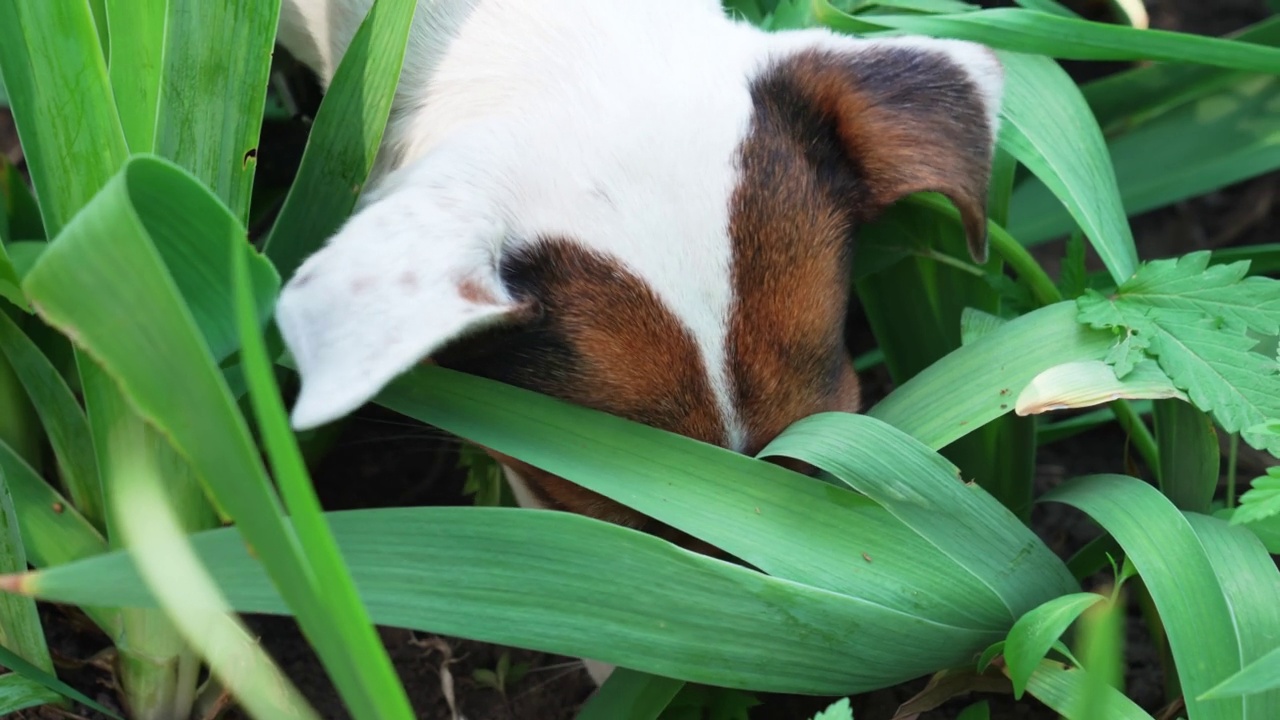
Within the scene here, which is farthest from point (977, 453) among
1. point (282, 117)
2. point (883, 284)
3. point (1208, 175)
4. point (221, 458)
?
point (282, 117)

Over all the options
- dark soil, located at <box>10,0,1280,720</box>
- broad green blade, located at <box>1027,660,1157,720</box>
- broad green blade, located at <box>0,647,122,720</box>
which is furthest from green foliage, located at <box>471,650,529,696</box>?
broad green blade, located at <box>1027,660,1157,720</box>

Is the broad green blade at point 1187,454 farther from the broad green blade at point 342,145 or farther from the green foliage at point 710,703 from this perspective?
the broad green blade at point 342,145

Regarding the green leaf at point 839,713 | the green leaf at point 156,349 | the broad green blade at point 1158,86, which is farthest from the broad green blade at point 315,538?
the broad green blade at point 1158,86

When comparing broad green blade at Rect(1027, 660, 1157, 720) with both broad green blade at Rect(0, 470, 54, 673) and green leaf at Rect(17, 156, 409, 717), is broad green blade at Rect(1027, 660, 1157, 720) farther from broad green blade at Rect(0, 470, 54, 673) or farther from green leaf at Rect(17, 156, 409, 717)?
broad green blade at Rect(0, 470, 54, 673)

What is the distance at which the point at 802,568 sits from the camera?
47.3 inches

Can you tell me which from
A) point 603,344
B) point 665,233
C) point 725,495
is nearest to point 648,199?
point 665,233

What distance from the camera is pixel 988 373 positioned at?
1.40 m

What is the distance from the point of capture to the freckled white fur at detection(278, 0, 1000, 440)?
1.05 meters

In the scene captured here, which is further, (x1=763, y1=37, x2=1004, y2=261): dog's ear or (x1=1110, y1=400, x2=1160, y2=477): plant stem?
(x1=1110, y1=400, x2=1160, y2=477): plant stem

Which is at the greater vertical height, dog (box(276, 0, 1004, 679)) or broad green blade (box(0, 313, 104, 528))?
Result: dog (box(276, 0, 1004, 679))

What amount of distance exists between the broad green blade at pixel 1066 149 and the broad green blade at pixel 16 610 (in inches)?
54.2

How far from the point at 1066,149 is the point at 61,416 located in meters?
1.40

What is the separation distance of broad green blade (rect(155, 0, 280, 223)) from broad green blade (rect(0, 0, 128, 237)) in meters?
0.08

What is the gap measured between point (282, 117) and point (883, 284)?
3.92 feet
